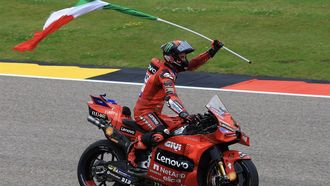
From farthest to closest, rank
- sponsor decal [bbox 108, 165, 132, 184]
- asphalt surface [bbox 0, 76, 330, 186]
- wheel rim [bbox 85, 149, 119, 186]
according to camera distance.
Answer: asphalt surface [bbox 0, 76, 330, 186] < wheel rim [bbox 85, 149, 119, 186] < sponsor decal [bbox 108, 165, 132, 184]

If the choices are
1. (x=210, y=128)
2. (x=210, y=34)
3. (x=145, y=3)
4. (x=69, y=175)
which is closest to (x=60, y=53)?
(x=210, y=34)

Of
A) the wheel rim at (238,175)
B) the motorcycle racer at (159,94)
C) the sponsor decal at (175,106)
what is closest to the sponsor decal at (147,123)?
the motorcycle racer at (159,94)

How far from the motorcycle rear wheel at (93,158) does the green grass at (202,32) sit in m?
7.35

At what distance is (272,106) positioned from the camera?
1317 cm

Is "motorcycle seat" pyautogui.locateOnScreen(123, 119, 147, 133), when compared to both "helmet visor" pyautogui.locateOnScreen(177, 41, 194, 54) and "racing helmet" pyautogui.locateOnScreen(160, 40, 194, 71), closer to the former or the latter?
"racing helmet" pyautogui.locateOnScreen(160, 40, 194, 71)

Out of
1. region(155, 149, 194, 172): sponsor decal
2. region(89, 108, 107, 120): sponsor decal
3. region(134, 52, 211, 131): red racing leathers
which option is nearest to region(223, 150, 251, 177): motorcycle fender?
region(155, 149, 194, 172): sponsor decal

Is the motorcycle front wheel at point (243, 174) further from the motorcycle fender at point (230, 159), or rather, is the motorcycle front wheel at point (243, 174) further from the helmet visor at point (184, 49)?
the helmet visor at point (184, 49)

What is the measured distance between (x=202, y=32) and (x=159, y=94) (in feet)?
36.3

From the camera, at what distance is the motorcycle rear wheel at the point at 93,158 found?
29.3 feet

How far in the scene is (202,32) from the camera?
778 inches

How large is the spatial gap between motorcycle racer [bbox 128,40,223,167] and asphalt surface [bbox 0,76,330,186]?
1389 millimetres

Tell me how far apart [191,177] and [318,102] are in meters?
5.67

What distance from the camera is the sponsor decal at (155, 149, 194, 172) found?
27.1 feet

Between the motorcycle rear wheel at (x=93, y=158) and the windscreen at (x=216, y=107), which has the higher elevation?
the windscreen at (x=216, y=107)
